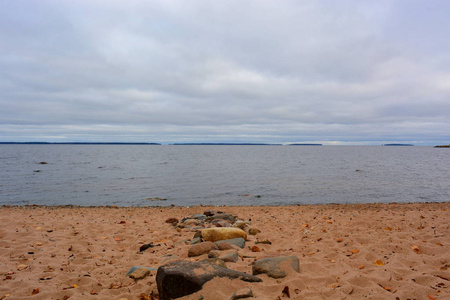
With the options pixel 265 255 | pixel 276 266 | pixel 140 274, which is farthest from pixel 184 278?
pixel 265 255

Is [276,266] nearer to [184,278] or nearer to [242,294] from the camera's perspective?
[242,294]

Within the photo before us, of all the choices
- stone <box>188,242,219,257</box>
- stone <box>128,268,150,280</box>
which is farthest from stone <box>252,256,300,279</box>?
stone <box>128,268,150,280</box>

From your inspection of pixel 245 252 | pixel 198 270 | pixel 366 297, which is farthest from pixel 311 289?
pixel 245 252

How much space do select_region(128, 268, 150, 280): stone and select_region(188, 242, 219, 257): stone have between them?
1336 mm

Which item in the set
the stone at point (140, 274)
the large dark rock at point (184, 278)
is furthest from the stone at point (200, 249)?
the large dark rock at point (184, 278)

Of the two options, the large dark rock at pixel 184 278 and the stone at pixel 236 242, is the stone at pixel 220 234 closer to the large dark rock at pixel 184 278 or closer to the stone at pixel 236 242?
the stone at pixel 236 242

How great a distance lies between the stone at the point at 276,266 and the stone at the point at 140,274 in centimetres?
208

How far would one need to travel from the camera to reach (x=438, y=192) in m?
22.8

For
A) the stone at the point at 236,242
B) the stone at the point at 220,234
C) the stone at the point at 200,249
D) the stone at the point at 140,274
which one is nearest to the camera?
the stone at the point at 140,274

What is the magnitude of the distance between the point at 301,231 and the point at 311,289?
4.61m

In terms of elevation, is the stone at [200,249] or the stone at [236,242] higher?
the stone at [200,249]

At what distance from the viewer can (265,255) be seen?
632 cm

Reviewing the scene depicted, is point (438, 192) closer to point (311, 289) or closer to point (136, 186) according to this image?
point (311, 289)

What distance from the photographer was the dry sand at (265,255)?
4.49 metres
